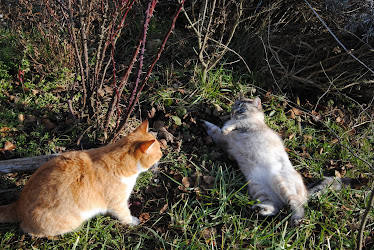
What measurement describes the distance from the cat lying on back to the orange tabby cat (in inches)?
51.8

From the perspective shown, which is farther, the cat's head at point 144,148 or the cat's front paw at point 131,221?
the cat's front paw at point 131,221

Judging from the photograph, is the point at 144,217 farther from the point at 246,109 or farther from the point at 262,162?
the point at 246,109

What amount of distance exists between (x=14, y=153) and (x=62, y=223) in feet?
4.14

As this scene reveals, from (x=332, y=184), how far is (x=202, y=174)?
62.4 inches

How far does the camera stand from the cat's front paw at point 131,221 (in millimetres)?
2893

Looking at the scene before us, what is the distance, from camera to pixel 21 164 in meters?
2.94

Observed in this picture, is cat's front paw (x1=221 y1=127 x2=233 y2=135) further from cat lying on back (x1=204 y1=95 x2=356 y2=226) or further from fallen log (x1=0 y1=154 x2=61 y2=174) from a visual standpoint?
fallen log (x1=0 y1=154 x2=61 y2=174)

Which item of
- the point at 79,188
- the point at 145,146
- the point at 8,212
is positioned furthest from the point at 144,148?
the point at 8,212

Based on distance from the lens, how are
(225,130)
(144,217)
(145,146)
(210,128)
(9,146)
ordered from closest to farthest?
(145,146)
(144,217)
(9,146)
(225,130)
(210,128)

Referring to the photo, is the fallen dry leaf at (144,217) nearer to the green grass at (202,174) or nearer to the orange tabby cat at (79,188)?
the green grass at (202,174)

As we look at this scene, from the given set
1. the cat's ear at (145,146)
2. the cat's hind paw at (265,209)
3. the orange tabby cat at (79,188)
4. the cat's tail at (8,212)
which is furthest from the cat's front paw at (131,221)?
the cat's hind paw at (265,209)

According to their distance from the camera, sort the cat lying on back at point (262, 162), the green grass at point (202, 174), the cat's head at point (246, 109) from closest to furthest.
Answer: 1. the green grass at point (202, 174)
2. the cat lying on back at point (262, 162)
3. the cat's head at point (246, 109)

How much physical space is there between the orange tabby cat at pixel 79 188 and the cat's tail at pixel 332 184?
78.0 inches

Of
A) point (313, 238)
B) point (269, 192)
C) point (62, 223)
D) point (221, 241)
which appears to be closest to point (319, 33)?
point (269, 192)
